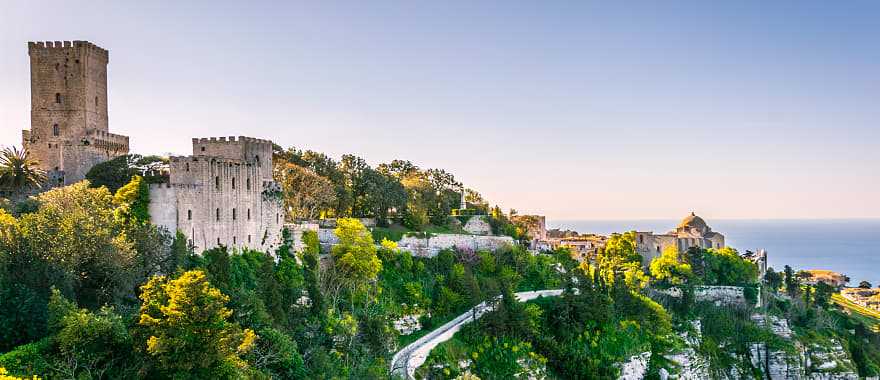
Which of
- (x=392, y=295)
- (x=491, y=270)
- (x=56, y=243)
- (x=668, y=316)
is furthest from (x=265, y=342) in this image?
(x=668, y=316)

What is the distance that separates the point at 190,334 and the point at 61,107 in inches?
921

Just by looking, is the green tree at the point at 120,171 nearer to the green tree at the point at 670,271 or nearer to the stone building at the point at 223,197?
the stone building at the point at 223,197

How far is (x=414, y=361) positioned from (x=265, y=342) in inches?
357

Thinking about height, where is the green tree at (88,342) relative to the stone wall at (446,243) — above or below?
below

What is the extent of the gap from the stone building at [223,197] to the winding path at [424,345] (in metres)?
10.0

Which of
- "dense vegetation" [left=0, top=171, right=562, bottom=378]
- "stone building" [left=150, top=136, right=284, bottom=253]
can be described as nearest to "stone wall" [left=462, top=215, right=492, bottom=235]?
"dense vegetation" [left=0, top=171, right=562, bottom=378]

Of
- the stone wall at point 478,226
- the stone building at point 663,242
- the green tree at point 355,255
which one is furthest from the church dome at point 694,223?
the green tree at point 355,255

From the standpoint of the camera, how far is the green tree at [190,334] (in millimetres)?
22531

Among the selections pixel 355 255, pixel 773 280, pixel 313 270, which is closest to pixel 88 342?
pixel 313 270

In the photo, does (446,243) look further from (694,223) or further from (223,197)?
(694,223)

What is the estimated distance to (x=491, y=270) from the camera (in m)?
50.1

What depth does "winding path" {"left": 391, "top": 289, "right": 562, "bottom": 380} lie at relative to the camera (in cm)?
3419

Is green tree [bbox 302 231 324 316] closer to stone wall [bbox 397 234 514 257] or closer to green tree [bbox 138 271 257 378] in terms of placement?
stone wall [bbox 397 234 514 257]

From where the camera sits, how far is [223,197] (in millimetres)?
36875
